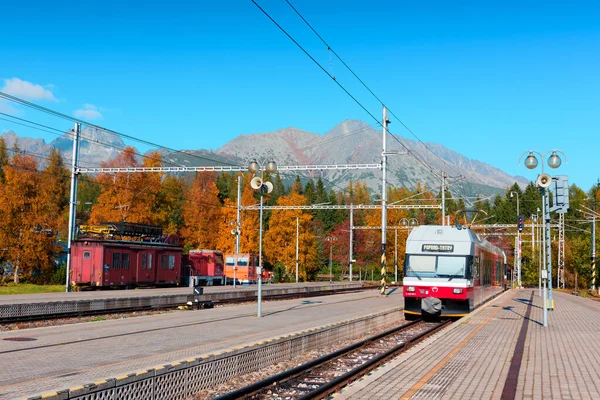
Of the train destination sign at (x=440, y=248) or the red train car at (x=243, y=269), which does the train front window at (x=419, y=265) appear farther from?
the red train car at (x=243, y=269)

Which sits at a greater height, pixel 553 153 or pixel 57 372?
pixel 553 153

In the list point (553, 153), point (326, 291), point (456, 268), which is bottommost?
point (326, 291)

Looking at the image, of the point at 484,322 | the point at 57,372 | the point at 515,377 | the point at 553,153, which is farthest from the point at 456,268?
the point at 57,372

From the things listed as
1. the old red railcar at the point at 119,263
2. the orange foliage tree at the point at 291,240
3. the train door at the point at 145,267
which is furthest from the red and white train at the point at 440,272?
the orange foliage tree at the point at 291,240

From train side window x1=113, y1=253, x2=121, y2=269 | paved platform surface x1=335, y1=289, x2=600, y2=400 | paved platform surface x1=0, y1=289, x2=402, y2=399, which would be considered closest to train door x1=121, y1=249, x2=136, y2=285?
Result: train side window x1=113, y1=253, x2=121, y2=269

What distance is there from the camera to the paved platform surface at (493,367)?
9.38 meters

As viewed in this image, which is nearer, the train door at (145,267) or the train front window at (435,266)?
the train front window at (435,266)

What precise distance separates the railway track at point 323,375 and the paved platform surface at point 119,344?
1964mm

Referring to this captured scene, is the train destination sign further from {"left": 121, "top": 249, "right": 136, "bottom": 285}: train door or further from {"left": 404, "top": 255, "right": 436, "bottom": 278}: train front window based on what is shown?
{"left": 121, "top": 249, "right": 136, "bottom": 285}: train door

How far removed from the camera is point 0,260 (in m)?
49.7

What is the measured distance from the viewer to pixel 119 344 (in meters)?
14.1

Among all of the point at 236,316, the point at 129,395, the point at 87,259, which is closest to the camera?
the point at 129,395

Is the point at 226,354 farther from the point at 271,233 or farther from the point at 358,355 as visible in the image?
the point at 271,233

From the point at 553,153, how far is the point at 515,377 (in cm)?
1414
